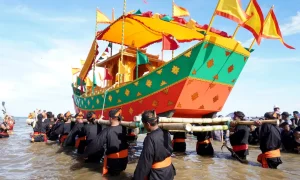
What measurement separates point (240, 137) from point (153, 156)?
202 inches

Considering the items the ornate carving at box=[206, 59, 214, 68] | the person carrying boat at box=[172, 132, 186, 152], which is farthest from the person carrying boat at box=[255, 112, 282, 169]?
the person carrying boat at box=[172, 132, 186, 152]

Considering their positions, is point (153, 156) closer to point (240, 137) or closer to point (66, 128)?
point (240, 137)

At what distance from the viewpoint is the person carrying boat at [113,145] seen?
17.7ft

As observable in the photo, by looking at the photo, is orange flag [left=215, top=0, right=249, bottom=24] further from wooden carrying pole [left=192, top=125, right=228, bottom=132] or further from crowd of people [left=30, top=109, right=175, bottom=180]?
crowd of people [left=30, top=109, right=175, bottom=180]

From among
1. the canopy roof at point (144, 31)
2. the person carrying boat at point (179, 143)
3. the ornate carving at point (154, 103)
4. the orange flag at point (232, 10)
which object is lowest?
the person carrying boat at point (179, 143)

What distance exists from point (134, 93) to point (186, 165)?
9.48 ft

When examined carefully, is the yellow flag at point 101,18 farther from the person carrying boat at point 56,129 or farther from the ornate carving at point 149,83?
the ornate carving at point 149,83

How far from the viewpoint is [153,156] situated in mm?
3680

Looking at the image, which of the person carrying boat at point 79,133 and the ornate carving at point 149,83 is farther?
the person carrying boat at point 79,133

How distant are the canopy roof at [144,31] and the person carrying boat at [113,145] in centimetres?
456

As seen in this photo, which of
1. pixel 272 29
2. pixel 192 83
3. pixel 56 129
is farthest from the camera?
pixel 56 129

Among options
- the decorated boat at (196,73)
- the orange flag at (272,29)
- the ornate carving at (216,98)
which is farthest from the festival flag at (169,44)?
the orange flag at (272,29)

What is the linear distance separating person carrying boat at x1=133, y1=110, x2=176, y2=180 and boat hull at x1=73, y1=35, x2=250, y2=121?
3.45 metres

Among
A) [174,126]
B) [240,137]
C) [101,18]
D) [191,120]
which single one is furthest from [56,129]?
[174,126]
